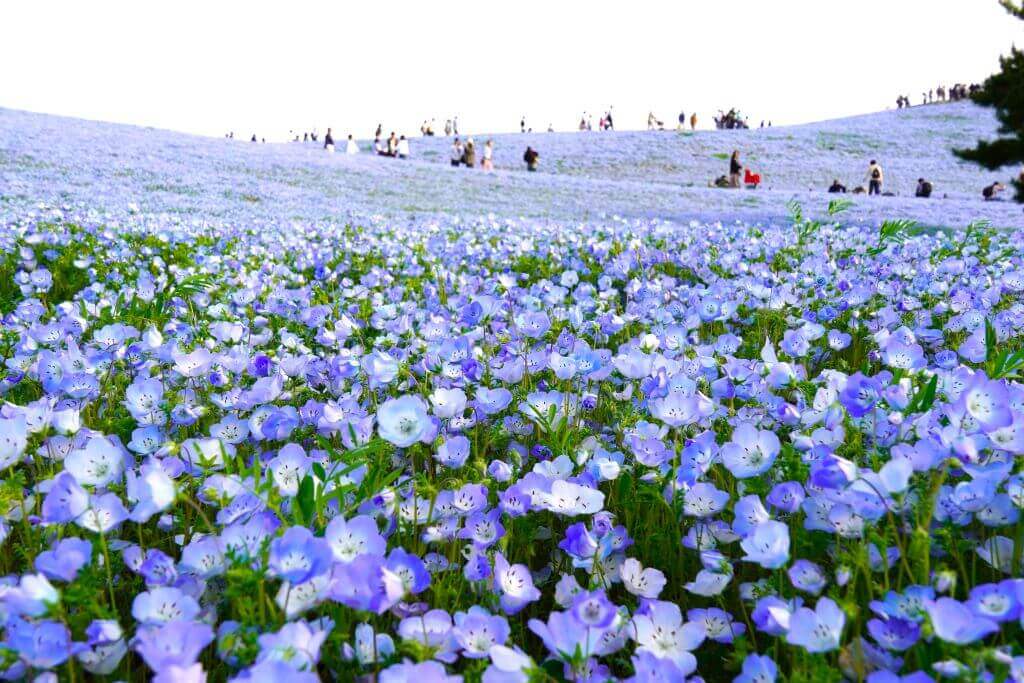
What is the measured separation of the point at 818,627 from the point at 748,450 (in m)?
0.63

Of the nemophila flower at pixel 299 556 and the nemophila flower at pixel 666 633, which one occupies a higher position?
the nemophila flower at pixel 299 556

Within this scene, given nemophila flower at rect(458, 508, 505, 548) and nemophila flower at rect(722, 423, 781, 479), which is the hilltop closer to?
nemophila flower at rect(458, 508, 505, 548)

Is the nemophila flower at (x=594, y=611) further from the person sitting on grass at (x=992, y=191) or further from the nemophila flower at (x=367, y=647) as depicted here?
the person sitting on grass at (x=992, y=191)

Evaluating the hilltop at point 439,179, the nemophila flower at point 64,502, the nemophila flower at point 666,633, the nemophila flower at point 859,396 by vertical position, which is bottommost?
the nemophila flower at point 666,633

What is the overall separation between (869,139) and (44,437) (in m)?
53.0

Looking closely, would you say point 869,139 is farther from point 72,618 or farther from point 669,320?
point 72,618

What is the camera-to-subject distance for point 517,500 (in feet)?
5.60

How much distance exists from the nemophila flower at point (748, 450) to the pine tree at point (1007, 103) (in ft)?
63.2

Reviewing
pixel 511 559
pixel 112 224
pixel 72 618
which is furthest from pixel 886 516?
pixel 112 224

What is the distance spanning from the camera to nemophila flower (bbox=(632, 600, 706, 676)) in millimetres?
1344

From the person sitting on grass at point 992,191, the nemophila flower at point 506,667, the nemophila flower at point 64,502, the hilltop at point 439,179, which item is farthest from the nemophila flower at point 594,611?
the person sitting on grass at point 992,191

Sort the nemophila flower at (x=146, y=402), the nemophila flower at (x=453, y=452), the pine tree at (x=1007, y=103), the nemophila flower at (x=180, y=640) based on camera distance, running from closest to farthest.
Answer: the nemophila flower at (x=180, y=640) → the nemophila flower at (x=453, y=452) → the nemophila flower at (x=146, y=402) → the pine tree at (x=1007, y=103)

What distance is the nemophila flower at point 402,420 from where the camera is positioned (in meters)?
1.72

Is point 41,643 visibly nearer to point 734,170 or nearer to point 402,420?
point 402,420
